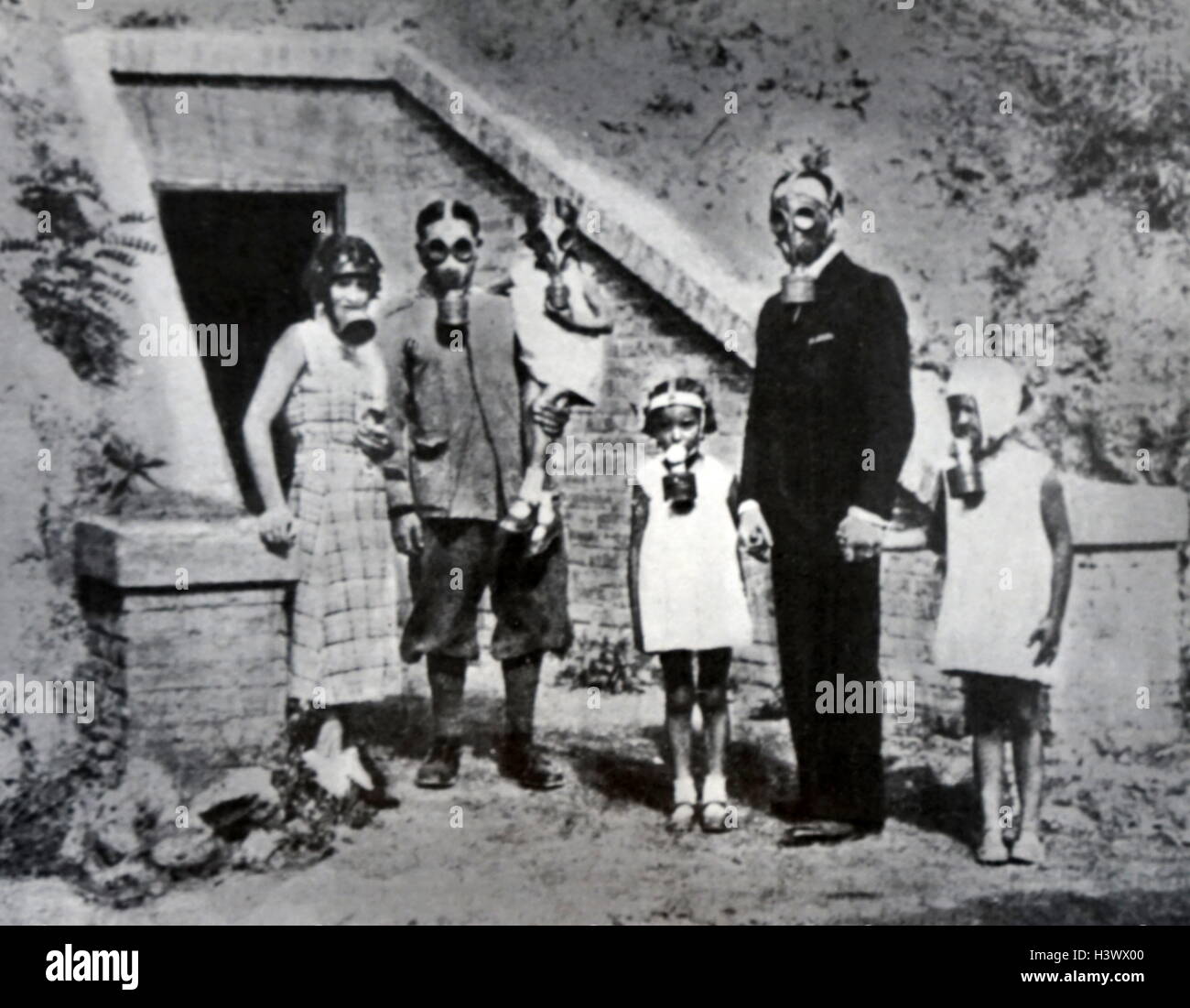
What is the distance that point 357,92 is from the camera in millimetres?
5508

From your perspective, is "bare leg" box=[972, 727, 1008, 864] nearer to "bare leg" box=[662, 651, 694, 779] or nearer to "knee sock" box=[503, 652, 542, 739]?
"bare leg" box=[662, 651, 694, 779]

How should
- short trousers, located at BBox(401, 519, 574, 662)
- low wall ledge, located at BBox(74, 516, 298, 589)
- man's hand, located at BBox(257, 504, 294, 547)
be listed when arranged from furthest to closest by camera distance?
short trousers, located at BBox(401, 519, 574, 662) → man's hand, located at BBox(257, 504, 294, 547) → low wall ledge, located at BBox(74, 516, 298, 589)

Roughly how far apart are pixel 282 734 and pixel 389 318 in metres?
1.63

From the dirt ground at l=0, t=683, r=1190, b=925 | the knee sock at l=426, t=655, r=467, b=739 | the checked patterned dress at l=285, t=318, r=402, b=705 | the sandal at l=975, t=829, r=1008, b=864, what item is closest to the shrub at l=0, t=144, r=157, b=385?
the checked patterned dress at l=285, t=318, r=402, b=705

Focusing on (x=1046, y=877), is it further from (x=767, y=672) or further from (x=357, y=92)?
(x=357, y=92)

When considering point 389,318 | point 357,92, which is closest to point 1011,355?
point 389,318

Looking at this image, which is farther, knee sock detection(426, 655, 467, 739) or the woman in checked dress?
knee sock detection(426, 655, 467, 739)

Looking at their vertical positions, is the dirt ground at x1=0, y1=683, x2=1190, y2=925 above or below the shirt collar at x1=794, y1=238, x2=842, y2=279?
below

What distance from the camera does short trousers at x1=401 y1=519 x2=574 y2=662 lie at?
17.4ft

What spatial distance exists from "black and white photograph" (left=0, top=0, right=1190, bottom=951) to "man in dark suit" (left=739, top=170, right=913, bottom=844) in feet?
0.05

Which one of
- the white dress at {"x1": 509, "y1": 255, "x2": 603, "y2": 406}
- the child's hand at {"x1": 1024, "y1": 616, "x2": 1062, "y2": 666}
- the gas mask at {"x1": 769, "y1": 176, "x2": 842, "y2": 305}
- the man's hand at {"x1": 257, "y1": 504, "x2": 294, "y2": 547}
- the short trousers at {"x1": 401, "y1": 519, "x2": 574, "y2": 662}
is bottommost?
the child's hand at {"x1": 1024, "y1": 616, "x2": 1062, "y2": 666}

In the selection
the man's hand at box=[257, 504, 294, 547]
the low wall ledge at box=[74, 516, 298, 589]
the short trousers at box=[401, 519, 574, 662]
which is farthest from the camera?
the short trousers at box=[401, 519, 574, 662]

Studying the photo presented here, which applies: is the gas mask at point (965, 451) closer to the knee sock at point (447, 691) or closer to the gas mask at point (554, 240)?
the gas mask at point (554, 240)
